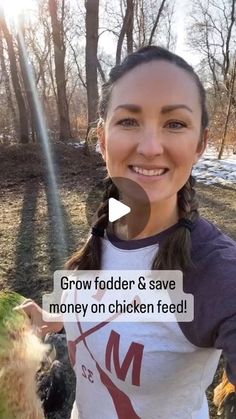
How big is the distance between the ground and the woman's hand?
4.64ft

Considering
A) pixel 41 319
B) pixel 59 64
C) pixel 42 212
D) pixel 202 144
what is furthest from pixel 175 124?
pixel 59 64

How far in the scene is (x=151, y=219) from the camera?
105cm

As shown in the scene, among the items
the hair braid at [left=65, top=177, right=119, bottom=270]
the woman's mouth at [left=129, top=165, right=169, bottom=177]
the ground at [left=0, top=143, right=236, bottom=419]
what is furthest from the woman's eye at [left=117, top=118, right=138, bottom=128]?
the ground at [left=0, top=143, right=236, bottom=419]

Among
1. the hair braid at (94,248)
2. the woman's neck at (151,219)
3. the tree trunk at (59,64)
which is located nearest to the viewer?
the woman's neck at (151,219)

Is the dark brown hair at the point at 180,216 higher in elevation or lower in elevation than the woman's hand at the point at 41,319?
higher

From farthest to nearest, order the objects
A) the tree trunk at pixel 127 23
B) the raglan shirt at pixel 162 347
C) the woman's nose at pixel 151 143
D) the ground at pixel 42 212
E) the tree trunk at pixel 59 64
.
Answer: the tree trunk at pixel 59 64 → the tree trunk at pixel 127 23 → the ground at pixel 42 212 → the woman's nose at pixel 151 143 → the raglan shirt at pixel 162 347

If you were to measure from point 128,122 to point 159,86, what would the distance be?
11 centimetres

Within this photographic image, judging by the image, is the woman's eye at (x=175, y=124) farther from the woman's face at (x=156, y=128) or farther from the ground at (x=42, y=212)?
the ground at (x=42, y=212)

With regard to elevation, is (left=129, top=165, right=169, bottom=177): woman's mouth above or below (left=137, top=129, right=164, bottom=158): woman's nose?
below

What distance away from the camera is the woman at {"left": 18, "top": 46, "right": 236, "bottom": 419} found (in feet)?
2.79

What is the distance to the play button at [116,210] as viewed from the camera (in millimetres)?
1204

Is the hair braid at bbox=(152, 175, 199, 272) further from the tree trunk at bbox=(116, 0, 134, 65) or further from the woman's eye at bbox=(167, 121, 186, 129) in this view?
the tree trunk at bbox=(116, 0, 134, 65)

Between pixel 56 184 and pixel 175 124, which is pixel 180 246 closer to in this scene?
pixel 175 124

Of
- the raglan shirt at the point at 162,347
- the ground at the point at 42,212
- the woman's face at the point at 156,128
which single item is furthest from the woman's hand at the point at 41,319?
the ground at the point at 42,212
